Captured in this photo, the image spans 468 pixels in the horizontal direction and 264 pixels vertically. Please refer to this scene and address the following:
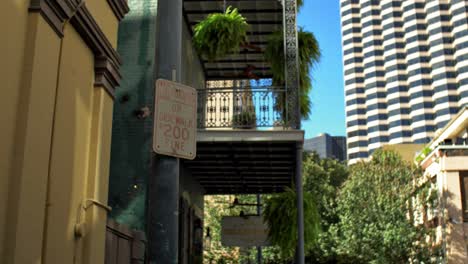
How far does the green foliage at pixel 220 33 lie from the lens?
13.3m

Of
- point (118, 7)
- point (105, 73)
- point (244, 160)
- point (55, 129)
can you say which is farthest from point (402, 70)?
point (55, 129)

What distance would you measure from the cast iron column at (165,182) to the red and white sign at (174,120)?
0.08 metres

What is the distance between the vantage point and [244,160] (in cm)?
1507

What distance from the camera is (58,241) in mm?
6219

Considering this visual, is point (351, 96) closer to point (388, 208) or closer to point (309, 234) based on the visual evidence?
point (388, 208)

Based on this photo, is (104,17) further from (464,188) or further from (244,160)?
(464,188)

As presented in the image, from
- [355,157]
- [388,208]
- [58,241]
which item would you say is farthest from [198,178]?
[355,157]

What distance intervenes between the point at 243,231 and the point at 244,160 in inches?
79.3

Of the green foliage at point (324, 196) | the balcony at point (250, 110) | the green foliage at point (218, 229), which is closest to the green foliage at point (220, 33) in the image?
the balcony at point (250, 110)

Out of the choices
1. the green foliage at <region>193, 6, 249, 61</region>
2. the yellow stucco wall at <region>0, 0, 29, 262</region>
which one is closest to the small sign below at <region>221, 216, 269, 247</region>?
the green foliage at <region>193, 6, 249, 61</region>

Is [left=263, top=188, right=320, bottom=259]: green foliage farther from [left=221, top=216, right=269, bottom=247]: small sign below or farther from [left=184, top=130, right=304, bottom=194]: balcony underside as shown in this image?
[left=221, top=216, right=269, bottom=247]: small sign below

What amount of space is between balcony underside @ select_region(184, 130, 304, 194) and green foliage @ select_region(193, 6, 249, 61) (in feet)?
6.12

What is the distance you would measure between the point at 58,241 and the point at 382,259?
28.7m

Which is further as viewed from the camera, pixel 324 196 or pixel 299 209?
pixel 324 196
